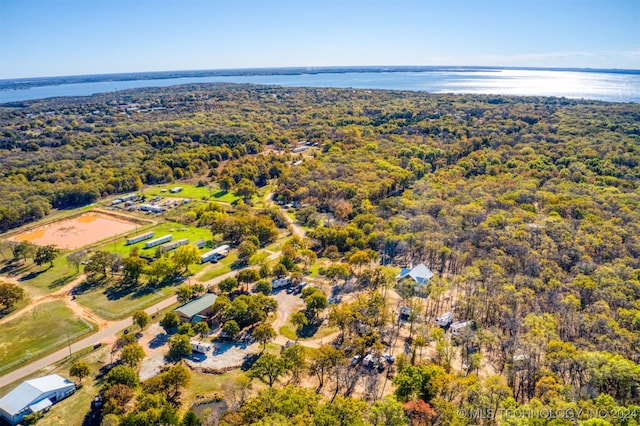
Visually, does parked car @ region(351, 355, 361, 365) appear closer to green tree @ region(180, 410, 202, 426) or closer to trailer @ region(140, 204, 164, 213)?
green tree @ region(180, 410, 202, 426)

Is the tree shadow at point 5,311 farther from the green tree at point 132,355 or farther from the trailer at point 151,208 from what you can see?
the trailer at point 151,208

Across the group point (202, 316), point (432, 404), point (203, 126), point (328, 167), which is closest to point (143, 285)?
point (202, 316)

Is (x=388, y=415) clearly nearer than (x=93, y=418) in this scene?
Yes

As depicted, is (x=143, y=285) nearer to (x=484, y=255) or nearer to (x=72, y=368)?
(x=72, y=368)

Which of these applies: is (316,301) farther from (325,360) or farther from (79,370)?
(79,370)

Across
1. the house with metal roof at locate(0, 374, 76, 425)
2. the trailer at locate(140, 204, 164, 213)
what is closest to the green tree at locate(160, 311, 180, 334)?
the house with metal roof at locate(0, 374, 76, 425)

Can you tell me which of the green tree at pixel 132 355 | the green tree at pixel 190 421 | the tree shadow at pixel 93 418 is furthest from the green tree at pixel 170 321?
the green tree at pixel 190 421

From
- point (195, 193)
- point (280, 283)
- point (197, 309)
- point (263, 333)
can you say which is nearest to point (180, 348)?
point (197, 309)
